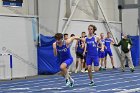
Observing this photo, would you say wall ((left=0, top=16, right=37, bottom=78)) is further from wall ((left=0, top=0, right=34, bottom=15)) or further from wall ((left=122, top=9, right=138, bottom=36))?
wall ((left=122, top=9, right=138, bottom=36))

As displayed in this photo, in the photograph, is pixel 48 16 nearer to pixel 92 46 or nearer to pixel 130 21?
pixel 92 46

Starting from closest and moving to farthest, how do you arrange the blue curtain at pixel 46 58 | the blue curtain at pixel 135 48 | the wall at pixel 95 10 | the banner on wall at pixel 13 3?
the banner on wall at pixel 13 3
the blue curtain at pixel 46 58
the wall at pixel 95 10
the blue curtain at pixel 135 48

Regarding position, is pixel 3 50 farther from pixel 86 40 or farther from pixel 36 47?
pixel 86 40

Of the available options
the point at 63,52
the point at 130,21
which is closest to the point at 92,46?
the point at 63,52

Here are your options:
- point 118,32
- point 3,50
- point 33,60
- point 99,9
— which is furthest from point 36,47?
point 118,32

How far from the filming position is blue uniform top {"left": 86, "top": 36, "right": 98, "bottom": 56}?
14.7 meters

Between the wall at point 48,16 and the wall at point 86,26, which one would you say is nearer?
the wall at point 48,16

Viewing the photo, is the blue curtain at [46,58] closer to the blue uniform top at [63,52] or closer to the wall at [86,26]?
the wall at [86,26]

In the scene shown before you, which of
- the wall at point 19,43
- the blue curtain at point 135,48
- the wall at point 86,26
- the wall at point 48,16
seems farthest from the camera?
the blue curtain at point 135,48

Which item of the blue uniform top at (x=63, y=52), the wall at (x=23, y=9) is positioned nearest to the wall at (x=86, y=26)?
the wall at (x=23, y=9)

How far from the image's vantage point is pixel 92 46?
14750 mm

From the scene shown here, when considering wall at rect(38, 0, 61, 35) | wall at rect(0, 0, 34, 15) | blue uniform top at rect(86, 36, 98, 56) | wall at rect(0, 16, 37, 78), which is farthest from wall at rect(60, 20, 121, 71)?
blue uniform top at rect(86, 36, 98, 56)

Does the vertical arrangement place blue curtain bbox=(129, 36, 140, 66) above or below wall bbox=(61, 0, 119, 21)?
below

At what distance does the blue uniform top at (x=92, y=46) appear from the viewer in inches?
579
